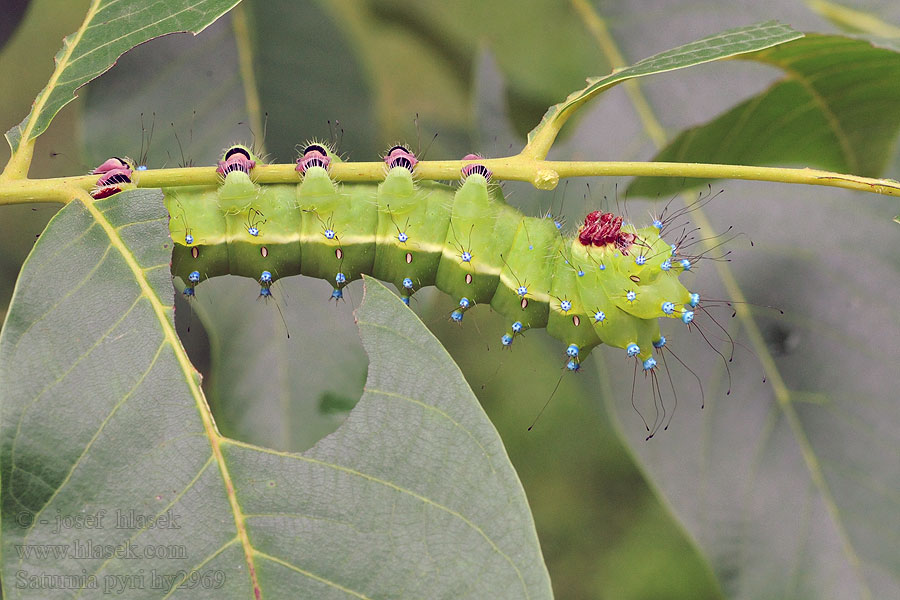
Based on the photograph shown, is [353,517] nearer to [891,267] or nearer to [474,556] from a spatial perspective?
[474,556]

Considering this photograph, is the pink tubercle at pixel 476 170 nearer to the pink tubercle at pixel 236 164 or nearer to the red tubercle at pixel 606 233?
the red tubercle at pixel 606 233

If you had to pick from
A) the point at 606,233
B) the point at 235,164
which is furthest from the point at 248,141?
the point at 606,233

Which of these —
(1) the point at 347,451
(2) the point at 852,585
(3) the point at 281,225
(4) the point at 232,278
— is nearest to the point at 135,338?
(1) the point at 347,451

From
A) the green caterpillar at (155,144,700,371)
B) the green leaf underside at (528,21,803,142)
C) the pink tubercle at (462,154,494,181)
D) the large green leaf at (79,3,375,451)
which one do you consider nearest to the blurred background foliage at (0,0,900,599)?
the large green leaf at (79,3,375,451)

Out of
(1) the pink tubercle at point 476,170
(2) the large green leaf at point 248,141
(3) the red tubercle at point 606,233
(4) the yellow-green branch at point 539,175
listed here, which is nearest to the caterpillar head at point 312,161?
(4) the yellow-green branch at point 539,175

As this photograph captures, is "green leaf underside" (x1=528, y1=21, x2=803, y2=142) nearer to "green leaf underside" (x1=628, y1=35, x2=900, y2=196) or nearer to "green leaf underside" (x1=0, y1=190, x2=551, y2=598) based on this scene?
"green leaf underside" (x1=628, y1=35, x2=900, y2=196)

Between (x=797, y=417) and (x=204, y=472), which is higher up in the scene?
(x=797, y=417)

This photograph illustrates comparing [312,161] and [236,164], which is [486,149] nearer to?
[312,161]
